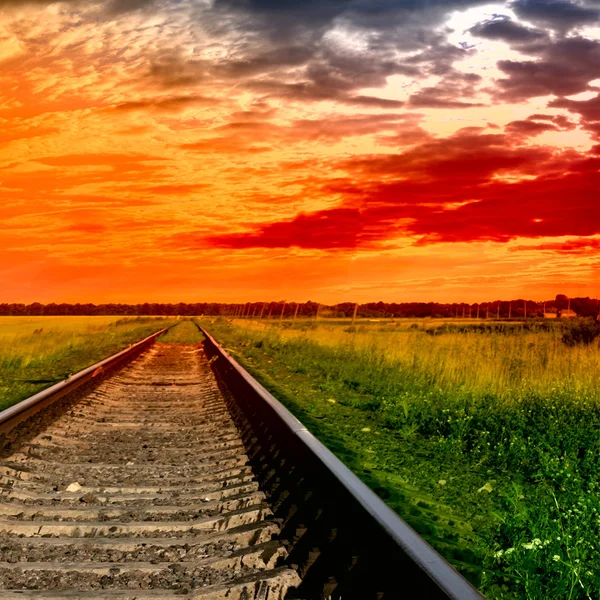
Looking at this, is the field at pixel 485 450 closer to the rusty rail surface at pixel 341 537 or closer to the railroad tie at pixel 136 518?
the rusty rail surface at pixel 341 537

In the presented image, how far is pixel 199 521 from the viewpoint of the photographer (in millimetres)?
4156

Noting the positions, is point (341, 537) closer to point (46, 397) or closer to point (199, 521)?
point (199, 521)

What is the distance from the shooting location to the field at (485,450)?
397 cm

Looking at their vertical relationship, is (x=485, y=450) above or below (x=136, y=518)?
below

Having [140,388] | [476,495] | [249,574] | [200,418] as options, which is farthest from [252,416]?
[140,388]

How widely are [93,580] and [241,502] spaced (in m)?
1.42

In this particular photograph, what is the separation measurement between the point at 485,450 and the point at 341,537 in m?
4.51

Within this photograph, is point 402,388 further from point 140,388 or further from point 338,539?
point 338,539

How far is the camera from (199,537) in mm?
3896

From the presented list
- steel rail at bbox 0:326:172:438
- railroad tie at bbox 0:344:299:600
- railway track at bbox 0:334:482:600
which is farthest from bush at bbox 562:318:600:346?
railway track at bbox 0:334:482:600

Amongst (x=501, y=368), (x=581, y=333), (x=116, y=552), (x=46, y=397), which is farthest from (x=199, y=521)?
(x=581, y=333)

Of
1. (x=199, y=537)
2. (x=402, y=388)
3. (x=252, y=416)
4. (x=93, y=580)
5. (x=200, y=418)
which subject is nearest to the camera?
(x=93, y=580)

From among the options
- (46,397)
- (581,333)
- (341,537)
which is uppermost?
(581,333)

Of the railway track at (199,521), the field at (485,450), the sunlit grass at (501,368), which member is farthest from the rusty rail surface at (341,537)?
the sunlit grass at (501,368)
